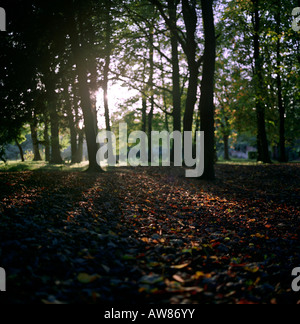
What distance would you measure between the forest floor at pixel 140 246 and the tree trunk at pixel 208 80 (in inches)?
156

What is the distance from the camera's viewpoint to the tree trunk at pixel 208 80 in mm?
11180

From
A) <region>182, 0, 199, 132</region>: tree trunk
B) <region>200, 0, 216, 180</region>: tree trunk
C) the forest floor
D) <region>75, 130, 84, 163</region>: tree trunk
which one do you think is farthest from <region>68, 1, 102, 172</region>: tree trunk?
<region>75, 130, 84, 163</region>: tree trunk

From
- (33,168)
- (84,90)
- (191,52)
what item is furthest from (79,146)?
(191,52)

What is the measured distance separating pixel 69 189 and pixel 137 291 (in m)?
5.23

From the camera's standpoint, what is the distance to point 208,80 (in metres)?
11.4

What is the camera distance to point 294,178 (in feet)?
37.6

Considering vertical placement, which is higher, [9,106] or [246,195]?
[9,106]

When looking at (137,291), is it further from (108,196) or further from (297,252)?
(108,196)

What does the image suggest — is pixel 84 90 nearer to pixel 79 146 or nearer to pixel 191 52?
pixel 191 52

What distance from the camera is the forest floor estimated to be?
305 cm

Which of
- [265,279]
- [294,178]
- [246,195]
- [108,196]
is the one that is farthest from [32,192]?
[294,178]

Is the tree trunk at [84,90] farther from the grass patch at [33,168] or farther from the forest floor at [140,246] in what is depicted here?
the forest floor at [140,246]

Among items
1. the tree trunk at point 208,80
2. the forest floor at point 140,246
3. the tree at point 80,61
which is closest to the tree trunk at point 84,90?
the tree at point 80,61
